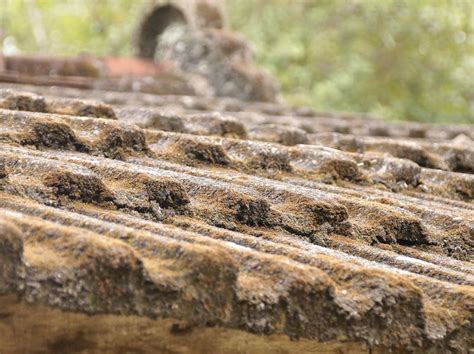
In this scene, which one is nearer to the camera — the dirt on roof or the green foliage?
the dirt on roof

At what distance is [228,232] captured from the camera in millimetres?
2371

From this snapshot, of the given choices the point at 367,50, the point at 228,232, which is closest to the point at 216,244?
the point at 228,232

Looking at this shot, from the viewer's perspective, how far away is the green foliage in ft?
54.2

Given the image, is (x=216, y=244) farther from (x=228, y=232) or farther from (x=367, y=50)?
(x=367, y=50)

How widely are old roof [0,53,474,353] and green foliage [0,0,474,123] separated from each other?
12.6 m

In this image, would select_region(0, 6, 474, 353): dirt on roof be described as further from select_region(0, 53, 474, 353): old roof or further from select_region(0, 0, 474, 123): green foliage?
select_region(0, 0, 474, 123): green foliage

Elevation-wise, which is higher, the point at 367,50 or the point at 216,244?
the point at 216,244

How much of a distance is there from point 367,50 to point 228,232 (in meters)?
15.3

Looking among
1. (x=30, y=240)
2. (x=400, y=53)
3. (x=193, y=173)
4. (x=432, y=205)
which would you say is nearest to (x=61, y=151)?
(x=193, y=173)

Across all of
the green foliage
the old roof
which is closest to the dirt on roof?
the old roof

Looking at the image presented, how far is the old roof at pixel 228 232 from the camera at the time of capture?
1.80 meters

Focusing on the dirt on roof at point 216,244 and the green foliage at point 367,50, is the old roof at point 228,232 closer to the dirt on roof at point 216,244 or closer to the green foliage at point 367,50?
the dirt on roof at point 216,244

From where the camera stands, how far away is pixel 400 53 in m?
17.3

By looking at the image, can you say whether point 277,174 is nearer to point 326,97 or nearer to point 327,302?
point 327,302
